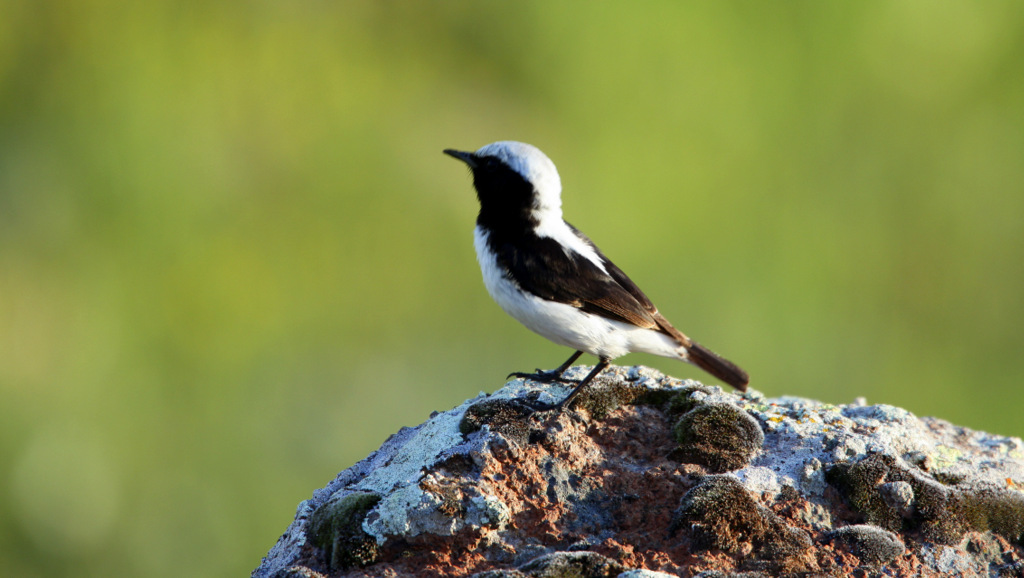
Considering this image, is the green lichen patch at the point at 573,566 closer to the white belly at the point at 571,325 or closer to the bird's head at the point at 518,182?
the white belly at the point at 571,325

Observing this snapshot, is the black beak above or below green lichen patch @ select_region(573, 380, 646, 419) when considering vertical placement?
above

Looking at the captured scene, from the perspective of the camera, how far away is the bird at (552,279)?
5.25 metres

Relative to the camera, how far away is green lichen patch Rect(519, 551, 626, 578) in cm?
355

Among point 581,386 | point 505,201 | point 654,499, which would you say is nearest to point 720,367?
point 581,386

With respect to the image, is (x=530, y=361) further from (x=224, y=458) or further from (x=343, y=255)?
(x=224, y=458)

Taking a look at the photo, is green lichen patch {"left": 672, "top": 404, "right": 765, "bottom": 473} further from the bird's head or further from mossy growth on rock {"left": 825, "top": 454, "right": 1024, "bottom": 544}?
the bird's head

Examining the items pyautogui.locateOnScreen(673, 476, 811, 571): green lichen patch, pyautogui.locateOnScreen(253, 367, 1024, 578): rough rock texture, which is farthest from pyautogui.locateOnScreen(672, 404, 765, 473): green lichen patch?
pyautogui.locateOnScreen(673, 476, 811, 571): green lichen patch

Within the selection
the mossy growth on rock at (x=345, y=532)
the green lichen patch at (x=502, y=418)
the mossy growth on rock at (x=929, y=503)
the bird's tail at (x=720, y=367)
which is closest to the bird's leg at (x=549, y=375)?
the green lichen patch at (x=502, y=418)

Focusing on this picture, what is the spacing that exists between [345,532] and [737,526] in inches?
71.7

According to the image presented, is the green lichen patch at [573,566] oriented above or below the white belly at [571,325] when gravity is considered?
below

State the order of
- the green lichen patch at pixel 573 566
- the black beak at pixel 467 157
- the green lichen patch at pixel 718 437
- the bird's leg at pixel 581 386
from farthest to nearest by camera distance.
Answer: the black beak at pixel 467 157 < the bird's leg at pixel 581 386 < the green lichen patch at pixel 718 437 < the green lichen patch at pixel 573 566

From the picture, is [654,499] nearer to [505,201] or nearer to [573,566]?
[573,566]

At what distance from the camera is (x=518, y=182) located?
5.65 m

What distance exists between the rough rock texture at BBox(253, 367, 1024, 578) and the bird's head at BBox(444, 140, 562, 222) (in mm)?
1297
